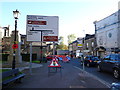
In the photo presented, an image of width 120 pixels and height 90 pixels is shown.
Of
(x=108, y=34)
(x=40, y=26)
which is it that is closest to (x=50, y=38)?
(x=40, y=26)

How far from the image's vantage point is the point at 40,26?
12.6 m

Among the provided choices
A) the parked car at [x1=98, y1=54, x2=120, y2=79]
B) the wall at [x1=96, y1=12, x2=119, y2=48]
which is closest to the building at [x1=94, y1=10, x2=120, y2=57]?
the wall at [x1=96, y1=12, x2=119, y2=48]

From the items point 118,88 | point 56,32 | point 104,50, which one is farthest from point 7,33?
point 118,88

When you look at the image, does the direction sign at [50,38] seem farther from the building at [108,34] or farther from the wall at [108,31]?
the wall at [108,31]

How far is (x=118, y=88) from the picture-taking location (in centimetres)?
360

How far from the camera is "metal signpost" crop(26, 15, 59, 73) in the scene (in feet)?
Answer: 40.1

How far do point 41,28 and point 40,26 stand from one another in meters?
0.21

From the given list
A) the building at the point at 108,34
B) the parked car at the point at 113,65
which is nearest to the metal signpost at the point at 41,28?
the parked car at the point at 113,65

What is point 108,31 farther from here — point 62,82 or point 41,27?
point 62,82

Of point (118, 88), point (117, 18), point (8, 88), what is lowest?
point (8, 88)

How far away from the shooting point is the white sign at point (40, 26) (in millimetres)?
12230

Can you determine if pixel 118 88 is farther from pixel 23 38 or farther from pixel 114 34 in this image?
pixel 23 38

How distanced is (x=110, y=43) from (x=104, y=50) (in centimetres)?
282

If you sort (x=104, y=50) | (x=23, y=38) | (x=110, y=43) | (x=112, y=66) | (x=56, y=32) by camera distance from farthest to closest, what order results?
(x=23, y=38)
(x=104, y=50)
(x=110, y=43)
(x=56, y=32)
(x=112, y=66)
